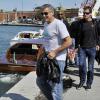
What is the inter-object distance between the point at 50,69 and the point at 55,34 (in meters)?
0.55

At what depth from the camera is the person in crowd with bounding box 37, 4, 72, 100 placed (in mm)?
6719

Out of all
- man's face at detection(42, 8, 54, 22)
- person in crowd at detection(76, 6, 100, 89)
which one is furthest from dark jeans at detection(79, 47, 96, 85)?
man's face at detection(42, 8, 54, 22)

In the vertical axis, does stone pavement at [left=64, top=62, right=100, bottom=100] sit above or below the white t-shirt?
below

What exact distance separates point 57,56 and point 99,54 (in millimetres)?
5460

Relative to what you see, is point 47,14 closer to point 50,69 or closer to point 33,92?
point 50,69

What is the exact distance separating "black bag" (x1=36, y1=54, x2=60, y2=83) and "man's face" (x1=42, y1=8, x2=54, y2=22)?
577 millimetres

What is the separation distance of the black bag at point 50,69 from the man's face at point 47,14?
58 cm

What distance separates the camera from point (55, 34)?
681 centimetres

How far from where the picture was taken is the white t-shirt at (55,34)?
22.1 feet

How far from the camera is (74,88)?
10117mm

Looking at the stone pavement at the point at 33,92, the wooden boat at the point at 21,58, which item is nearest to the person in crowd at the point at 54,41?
the stone pavement at the point at 33,92

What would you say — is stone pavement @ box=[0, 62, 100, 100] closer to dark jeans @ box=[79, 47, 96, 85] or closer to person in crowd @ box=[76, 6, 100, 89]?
dark jeans @ box=[79, 47, 96, 85]

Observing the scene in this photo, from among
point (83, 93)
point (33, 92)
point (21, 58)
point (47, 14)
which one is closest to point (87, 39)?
point (83, 93)

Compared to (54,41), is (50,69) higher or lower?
lower
